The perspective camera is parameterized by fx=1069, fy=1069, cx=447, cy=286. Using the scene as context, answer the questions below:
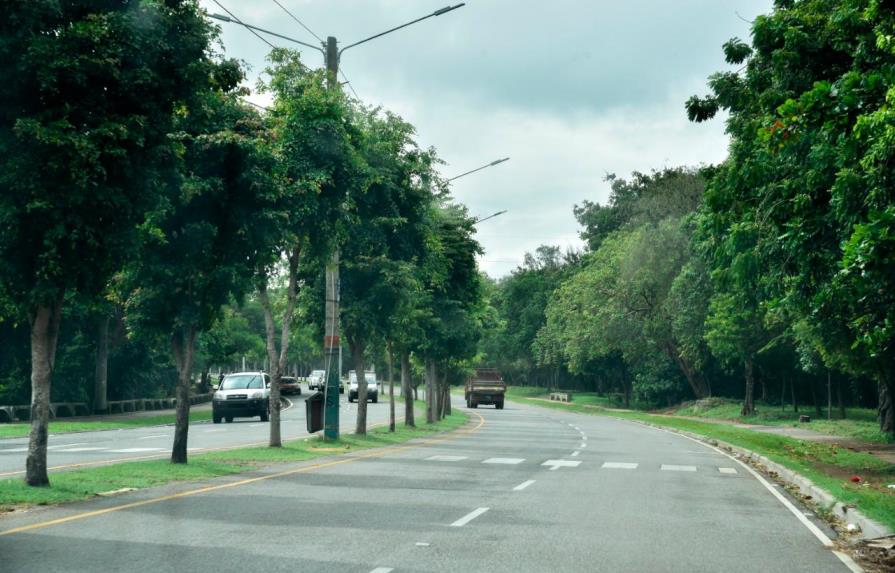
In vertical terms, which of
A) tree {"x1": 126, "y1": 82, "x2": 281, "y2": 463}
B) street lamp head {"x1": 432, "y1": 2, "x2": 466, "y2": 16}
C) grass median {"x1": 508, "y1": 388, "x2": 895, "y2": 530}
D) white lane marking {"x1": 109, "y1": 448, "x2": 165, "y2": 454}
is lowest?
grass median {"x1": 508, "y1": 388, "x2": 895, "y2": 530}

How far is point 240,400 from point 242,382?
4.12ft

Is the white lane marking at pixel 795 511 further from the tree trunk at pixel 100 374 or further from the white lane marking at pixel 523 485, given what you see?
the tree trunk at pixel 100 374

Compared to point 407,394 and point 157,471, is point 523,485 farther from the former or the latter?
point 407,394

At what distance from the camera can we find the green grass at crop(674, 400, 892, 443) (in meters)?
37.7

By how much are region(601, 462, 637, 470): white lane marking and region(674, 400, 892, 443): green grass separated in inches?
531

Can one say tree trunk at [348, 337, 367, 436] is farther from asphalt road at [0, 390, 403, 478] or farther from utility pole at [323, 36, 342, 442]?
utility pole at [323, 36, 342, 442]

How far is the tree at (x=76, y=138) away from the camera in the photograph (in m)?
13.6

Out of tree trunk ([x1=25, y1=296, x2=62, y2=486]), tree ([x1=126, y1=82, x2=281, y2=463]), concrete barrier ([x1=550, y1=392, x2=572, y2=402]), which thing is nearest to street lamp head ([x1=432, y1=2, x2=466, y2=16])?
tree ([x1=126, y1=82, x2=281, y2=463])

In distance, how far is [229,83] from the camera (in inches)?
667

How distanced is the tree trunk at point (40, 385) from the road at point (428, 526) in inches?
54.6

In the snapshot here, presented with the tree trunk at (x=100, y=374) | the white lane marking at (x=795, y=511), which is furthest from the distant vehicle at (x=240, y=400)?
the white lane marking at (x=795, y=511)

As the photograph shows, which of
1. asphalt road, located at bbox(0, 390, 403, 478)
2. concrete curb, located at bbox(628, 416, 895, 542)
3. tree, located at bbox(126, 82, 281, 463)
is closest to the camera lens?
concrete curb, located at bbox(628, 416, 895, 542)

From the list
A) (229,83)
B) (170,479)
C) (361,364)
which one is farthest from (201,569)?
(361,364)

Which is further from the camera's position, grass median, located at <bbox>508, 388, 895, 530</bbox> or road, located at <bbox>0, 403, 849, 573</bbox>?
grass median, located at <bbox>508, 388, 895, 530</bbox>
